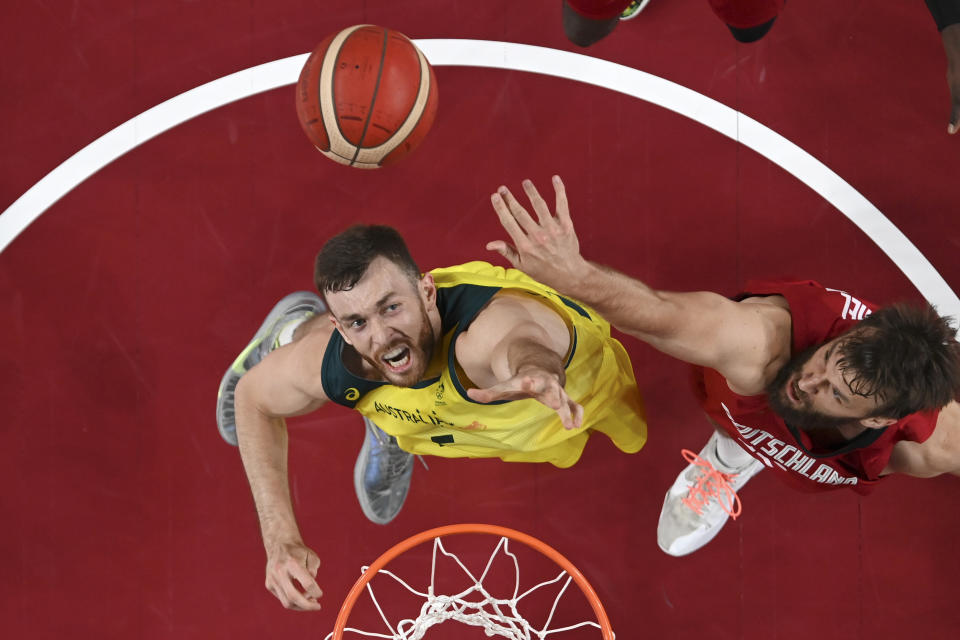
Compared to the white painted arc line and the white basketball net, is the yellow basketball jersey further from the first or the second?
the white painted arc line

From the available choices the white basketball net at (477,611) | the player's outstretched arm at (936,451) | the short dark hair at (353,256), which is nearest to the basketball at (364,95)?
the short dark hair at (353,256)

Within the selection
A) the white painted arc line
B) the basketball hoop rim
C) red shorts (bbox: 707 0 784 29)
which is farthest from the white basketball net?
red shorts (bbox: 707 0 784 29)

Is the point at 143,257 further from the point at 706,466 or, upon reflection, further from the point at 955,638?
the point at 955,638

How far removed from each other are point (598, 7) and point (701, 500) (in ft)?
7.50

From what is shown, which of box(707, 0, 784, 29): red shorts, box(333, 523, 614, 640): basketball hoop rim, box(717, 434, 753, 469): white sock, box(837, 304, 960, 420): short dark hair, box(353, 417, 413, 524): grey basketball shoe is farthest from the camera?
box(353, 417, 413, 524): grey basketball shoe

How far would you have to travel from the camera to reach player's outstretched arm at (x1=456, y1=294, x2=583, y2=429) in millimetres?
2254

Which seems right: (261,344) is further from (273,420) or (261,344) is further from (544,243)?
(544,243)

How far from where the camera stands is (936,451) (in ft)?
10.5

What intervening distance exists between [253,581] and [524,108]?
9.33 ft

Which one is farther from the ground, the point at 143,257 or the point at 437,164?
the point at 437,164

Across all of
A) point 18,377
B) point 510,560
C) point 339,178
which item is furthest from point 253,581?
point 339,178

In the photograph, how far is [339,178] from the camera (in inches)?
176

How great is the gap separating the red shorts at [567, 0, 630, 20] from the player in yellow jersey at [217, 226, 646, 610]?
1.18m

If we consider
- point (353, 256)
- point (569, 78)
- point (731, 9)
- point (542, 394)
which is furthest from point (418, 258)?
point (542, 394)
